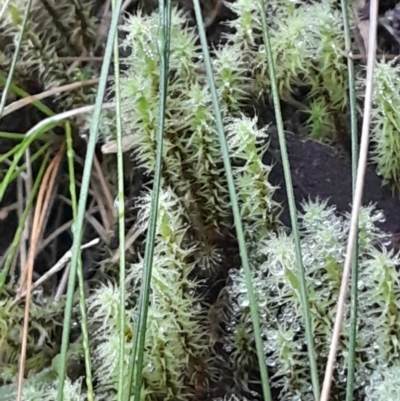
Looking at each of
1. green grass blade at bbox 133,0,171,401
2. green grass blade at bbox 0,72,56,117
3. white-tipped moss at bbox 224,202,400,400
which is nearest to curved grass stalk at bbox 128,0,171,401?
green grass blade at bbox 133,0,171,401

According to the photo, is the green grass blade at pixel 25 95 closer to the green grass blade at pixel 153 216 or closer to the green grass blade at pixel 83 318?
the green grass blade at pixel 83 318

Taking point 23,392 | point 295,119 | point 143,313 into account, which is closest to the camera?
point 143,313

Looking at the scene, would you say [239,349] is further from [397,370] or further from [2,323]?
[2,323]

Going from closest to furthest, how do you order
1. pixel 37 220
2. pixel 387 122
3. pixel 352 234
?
pixel 352 234 → pixel 387 122 → pixel 37 220

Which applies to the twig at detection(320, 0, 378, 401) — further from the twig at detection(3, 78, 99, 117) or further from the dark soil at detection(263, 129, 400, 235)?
the twig at detection(3, 78, 99, 117)

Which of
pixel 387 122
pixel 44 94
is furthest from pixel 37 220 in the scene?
pixel 387 122

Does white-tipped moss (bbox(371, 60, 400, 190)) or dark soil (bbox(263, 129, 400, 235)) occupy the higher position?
white-tipped moss (bbox(371, 60, 400, 190))

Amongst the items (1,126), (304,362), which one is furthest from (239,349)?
(1,126)

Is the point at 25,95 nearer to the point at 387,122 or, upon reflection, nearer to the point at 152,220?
the point at 152,220
